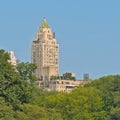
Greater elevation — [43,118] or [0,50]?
[0,50]

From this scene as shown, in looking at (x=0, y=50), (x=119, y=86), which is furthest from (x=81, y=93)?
(x=0, y=50)

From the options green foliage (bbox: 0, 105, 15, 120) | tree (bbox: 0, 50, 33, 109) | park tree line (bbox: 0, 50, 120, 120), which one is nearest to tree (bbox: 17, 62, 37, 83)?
park tree line (bbox: 0, 50, 120, 120)

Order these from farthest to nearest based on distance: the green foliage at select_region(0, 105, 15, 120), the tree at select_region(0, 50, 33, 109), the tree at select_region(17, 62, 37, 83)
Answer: the tree at select_region(17, 62, 37, 83) → the tree at select_region(0, 50, 33, 109) → the green foliage at select_region(0, 105, 15, 120)

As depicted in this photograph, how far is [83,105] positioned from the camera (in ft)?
353

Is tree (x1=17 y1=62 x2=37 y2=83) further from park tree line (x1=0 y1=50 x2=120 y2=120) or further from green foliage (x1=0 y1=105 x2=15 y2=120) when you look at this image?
green foliage (x1=0 y1=105 x2=15 y2=120)

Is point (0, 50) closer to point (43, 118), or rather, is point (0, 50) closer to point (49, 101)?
point (43, 118)

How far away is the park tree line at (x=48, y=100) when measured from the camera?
89.8 meters

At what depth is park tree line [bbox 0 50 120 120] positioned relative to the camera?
89.8 metres

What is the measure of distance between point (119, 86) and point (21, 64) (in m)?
25.3

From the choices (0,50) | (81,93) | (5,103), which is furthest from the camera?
(81,93)

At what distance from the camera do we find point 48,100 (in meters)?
110

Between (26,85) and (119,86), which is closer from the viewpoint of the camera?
(26,85)

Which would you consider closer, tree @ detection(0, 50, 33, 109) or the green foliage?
the green foliage

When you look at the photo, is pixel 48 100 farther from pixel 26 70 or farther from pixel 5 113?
pixel 5 113
